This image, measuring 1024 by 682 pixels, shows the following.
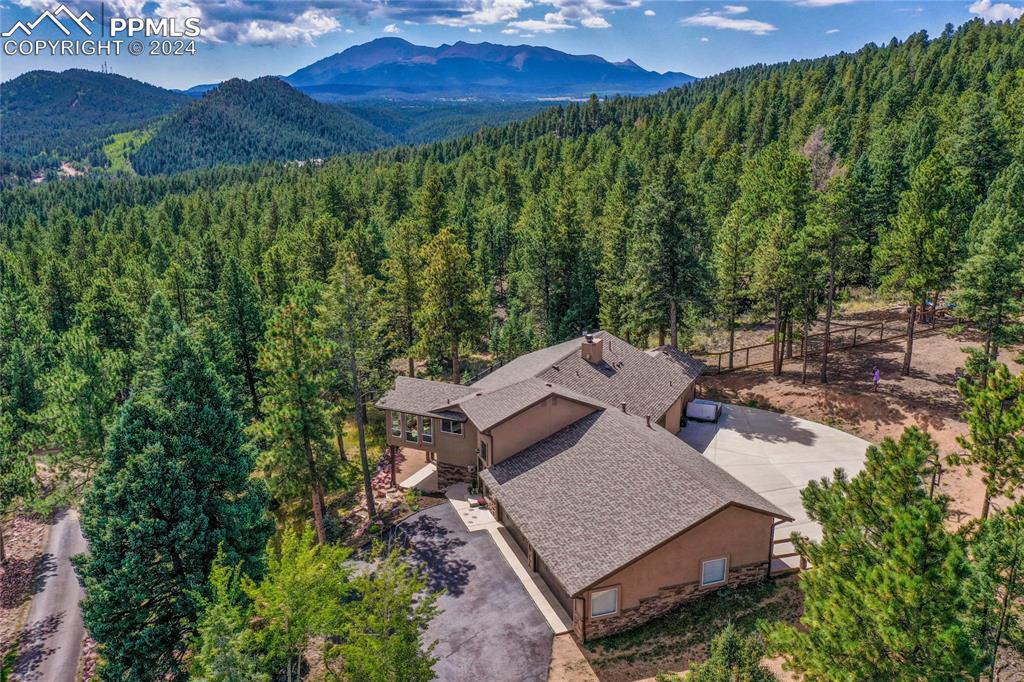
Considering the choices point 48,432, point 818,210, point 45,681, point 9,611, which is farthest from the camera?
point 48,432

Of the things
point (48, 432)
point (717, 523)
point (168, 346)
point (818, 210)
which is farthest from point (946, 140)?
point (48, 432)

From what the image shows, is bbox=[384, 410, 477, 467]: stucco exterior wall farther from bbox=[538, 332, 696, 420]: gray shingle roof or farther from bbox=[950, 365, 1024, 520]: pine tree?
bbox=[950, 365, 1024, 520]: pine tree

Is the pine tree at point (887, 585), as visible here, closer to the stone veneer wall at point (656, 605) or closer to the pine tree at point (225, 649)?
the stone veneer wall at point (656, 605)

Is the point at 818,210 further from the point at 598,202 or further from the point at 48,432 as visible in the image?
the point at 48,432

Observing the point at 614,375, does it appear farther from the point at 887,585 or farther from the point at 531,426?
the point at 887,585

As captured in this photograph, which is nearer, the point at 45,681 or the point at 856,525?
the point at 856,525
